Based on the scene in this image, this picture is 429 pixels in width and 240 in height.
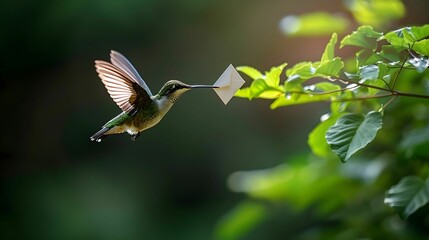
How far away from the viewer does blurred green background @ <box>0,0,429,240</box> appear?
3699 mm

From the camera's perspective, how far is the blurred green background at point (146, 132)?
3.70 meters

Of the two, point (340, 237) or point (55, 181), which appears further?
point (55, 181)

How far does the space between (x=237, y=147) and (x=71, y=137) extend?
105 centimetres

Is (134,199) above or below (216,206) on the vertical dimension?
above

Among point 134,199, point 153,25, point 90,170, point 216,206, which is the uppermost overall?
point 153,25

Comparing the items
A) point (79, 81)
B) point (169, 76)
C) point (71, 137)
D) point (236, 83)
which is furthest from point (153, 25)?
point (236, 83)

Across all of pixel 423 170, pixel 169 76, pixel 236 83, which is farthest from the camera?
pixel 169 76

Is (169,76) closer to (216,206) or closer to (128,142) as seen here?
(128,142)

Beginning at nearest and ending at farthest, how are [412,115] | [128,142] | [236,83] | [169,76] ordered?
[236,83] → [412,115] → [169,76] → [128,142]

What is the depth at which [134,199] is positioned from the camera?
390 cm

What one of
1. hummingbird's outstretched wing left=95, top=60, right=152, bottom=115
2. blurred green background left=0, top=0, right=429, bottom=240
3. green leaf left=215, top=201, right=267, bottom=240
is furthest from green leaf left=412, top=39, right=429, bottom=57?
blurred green background left=0, top=0, right=429, bottom=240

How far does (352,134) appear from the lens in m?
0.76

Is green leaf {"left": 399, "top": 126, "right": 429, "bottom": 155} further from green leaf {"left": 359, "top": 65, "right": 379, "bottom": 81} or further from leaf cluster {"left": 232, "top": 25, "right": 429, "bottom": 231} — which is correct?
green leaf {"left": 359, "top": 65, "right": 379, "bottom": 81}

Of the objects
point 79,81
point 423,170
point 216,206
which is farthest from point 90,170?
point 423,170
